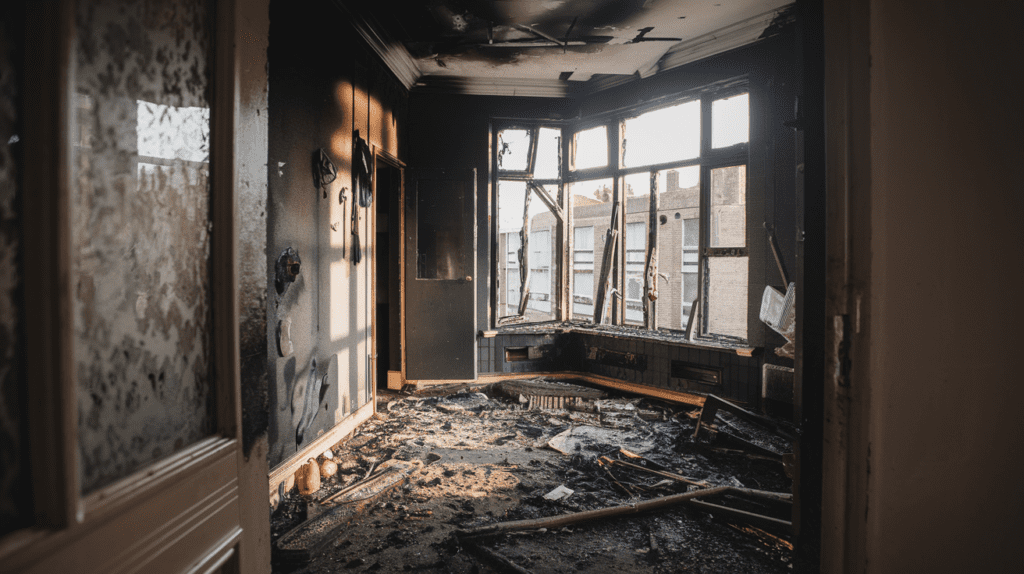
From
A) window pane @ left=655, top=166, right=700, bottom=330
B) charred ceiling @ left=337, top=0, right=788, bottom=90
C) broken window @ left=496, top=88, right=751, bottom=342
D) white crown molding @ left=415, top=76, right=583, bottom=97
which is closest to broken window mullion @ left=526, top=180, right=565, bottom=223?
broken window @ left=496, top=88, right=751, bottom=342

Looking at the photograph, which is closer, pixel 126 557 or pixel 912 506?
pixel 126 557

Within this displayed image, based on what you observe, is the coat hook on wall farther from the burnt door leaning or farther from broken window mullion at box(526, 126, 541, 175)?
broken window mullion at box(526, 126, 541, 175)

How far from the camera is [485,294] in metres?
4.80

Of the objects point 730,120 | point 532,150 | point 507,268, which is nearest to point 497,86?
point 532,150

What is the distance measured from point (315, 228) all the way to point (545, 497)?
2.10m

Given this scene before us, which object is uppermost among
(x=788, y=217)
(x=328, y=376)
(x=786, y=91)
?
(x=786, y=91)

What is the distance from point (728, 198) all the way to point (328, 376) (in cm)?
1166

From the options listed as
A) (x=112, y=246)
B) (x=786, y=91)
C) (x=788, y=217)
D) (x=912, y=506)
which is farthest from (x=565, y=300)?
(x=112, y=246)

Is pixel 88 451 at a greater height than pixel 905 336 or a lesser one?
lesser

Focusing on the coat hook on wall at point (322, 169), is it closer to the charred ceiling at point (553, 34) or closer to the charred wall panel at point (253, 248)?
the charred ceiling at point (553, 34)

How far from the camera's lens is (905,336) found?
0.87 meters

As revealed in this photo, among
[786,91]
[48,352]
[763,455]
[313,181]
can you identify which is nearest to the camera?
[48,352]

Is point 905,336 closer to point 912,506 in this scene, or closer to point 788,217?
point 912,506

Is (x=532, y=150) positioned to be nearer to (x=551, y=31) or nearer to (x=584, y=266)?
(x=551, y=31)
